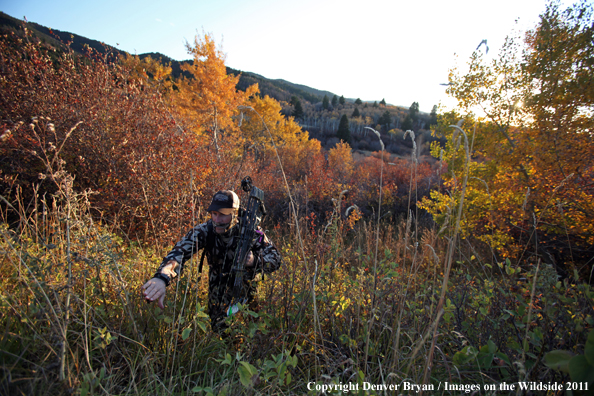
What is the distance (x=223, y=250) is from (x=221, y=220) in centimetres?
30

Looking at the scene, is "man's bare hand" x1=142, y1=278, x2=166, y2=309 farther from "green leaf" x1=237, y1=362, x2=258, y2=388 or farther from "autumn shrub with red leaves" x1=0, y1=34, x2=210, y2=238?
"autumn shrub with red leaves" x1=0, y1=34, x2=210, y2=238

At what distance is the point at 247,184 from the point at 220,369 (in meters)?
1.30

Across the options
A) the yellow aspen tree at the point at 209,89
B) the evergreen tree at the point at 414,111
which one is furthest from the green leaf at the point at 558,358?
the evergreen tree at the point at 414,111

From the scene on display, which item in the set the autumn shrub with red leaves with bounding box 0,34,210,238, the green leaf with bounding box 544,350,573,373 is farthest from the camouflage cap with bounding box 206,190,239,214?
the autumn shrub with red leaves with bounding box 0,34,210,238

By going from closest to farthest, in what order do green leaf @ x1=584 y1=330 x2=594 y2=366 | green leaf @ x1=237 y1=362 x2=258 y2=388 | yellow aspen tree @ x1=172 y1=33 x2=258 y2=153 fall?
green leaf @ x1=584 y1=330 x2=594 y2=366
green leaf @ x1=237 y1=362 x2=258 y2=388
yellow aspen tree @ x1=172 y1=33 x2=258 y2=153

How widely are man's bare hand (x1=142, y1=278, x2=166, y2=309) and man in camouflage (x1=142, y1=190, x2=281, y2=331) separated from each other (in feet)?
1.08

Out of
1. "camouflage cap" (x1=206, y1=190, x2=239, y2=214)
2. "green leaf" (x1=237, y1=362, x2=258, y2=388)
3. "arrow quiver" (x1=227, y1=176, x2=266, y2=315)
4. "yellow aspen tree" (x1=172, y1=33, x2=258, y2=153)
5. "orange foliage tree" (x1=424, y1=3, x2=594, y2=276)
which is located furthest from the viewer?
"yellow aspen tree" (x1=172, y1=33, x2=258, y2=153)

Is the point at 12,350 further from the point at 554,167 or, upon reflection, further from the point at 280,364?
the point at 554,167

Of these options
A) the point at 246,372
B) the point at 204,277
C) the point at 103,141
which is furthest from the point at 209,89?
the point at 246,372

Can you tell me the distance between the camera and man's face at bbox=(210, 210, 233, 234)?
2.12 m

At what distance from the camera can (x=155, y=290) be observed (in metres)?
1.48

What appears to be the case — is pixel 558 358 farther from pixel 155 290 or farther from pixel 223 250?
pixel 223 250

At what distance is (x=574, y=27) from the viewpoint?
4.72 m

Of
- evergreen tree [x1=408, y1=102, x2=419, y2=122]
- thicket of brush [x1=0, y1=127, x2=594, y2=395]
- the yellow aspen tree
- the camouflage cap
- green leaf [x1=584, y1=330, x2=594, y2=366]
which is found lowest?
thicket of brush [x1=0, y1=127, x2=594, y2=395]
